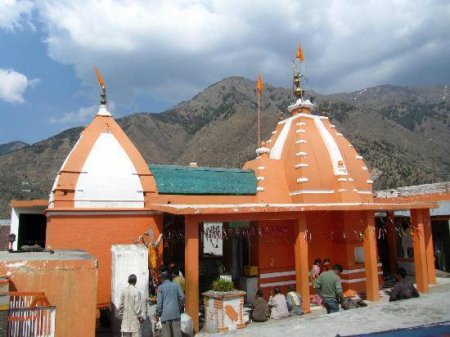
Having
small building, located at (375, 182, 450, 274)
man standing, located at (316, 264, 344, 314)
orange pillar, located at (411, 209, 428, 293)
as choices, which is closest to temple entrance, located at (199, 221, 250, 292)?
man standing, located at (316, 264, 344, 314)

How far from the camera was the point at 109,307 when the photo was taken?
10.1 metres

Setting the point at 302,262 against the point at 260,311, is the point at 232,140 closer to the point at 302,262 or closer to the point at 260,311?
the point at 302,262

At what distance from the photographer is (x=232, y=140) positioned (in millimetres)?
67125

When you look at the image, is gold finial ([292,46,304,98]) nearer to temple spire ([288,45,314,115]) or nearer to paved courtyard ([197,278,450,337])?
temple spire ([288,45,314,115])

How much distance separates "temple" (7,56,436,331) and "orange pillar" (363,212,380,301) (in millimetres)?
28

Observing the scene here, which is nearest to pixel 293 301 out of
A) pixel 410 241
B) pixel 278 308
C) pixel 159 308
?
pixel 278 308

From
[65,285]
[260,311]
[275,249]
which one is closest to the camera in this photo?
[65,285]

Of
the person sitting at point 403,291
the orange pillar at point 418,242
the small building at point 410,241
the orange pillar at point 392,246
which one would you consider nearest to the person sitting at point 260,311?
the person sitting at point 403,291

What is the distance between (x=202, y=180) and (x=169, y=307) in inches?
211

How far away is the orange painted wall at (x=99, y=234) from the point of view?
10414 millimetres

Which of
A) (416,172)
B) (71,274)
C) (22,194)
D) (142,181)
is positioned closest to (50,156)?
(22,194)

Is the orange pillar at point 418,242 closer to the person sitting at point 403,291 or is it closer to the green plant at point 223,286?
the person sitting at point 403,291

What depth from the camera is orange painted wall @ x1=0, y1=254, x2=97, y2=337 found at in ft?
21.9

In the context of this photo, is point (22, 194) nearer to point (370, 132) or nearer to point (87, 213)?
point (87, 213)
